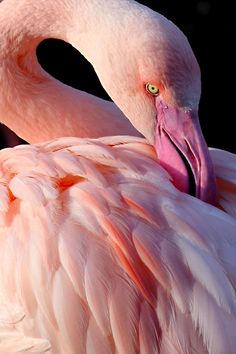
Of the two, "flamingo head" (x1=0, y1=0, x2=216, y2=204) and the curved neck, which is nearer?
"flamingo head" (x1=0, y1=0, x2=216, y2=204)

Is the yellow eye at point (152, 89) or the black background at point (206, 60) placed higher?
the yellow eye at point (152, 89)

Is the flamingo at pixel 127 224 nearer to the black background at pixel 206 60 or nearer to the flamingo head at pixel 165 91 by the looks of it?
the flamingo head at pixel 165 91

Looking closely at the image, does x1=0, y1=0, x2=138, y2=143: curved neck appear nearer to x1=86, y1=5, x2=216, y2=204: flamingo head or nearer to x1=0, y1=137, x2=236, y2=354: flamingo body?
x1=86, y1=5, x2=216, y2=204: flamingo head

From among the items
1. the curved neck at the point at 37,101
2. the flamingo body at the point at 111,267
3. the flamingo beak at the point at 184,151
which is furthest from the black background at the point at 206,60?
the flamingo body at the point at 111,267

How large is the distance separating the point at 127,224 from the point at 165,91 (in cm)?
51

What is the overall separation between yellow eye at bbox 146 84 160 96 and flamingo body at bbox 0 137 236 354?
1.12 ft

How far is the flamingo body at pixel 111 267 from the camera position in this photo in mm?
2098

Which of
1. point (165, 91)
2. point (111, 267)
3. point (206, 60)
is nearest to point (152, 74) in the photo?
point (165, 91)

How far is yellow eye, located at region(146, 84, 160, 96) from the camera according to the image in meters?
2.55

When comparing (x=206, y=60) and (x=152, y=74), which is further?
(x=206, y=60)

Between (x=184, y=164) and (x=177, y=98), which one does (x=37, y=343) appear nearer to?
(x=184, y=164)

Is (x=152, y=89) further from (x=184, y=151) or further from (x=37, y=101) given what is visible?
(x=37, y=101)

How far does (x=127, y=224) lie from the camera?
86.9 inches

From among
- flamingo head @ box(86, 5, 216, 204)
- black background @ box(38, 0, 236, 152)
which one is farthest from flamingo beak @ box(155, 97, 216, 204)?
black background @ box(38, 0, 236, 152)
